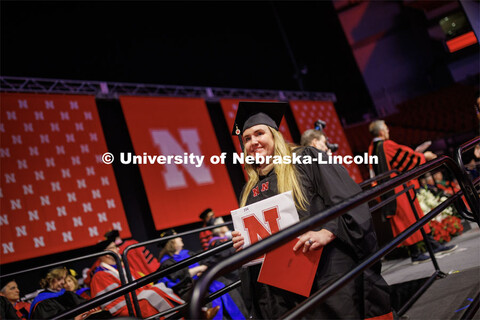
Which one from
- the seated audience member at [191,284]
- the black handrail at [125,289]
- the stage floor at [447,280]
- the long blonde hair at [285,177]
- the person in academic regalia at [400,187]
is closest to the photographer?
the black handrail at [125,289]

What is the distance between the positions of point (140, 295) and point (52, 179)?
3.48m

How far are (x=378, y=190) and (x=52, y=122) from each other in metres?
6.55

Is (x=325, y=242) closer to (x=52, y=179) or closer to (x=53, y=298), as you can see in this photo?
(x=53, y=298)

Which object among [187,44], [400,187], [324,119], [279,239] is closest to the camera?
[279,239]

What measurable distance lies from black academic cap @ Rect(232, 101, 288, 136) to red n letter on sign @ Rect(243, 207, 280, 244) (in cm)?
56

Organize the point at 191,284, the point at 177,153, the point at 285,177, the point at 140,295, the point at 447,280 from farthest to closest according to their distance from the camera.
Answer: the point at 177,153 → the point at 191,284 → the point at 140,295 → the point at 447,280 → the point at 285,177

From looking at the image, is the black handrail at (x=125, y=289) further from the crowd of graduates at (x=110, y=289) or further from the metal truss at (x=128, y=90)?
the metal truss at (x=128, y=90)

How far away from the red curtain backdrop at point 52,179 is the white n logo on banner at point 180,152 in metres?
1.07

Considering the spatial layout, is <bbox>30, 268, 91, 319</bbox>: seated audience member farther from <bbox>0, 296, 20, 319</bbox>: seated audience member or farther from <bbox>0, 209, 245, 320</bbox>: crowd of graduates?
<bbox>0, 296, 20, 319</bbox>: seated audience member

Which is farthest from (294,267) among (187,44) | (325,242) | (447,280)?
(187,44)

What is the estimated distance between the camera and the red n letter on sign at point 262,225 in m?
1.62

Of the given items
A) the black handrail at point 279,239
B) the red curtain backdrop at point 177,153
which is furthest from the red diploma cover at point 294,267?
the red curtain backdrop at point 177,153

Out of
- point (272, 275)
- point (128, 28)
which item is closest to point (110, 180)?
point (128, 28)

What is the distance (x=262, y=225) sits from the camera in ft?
5.47
